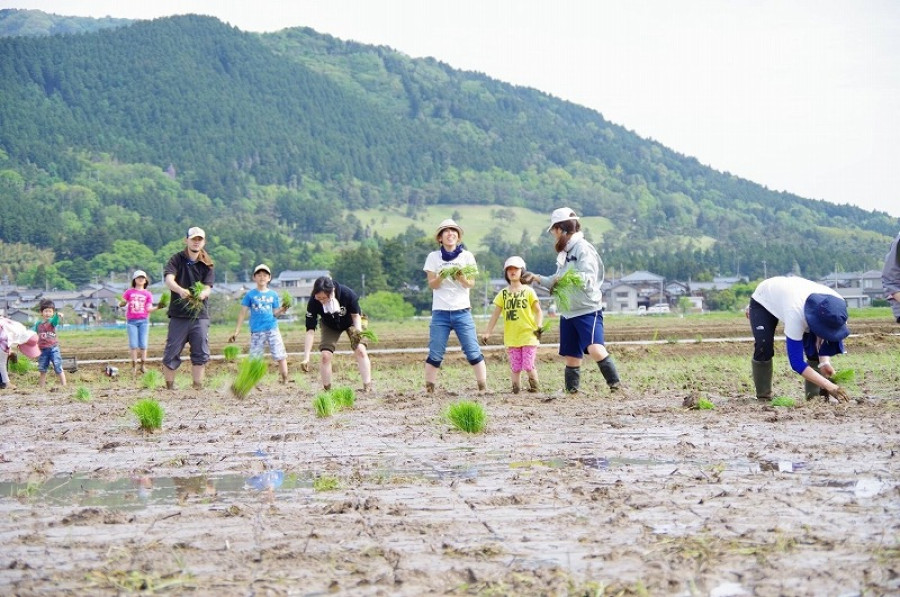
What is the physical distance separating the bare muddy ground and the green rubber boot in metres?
0.30

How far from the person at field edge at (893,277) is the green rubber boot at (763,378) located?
123cm

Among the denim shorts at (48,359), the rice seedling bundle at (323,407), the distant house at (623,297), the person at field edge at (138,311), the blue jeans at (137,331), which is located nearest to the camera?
the rice seedling bundle at (323,407)

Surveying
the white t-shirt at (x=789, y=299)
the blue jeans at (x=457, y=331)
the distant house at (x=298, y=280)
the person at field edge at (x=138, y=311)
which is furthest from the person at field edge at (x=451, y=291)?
the distant house at (x=298, y=280)

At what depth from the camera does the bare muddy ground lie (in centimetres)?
411

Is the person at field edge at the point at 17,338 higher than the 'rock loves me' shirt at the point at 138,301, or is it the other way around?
the 'rock loves me' shirt at the point at 138,301

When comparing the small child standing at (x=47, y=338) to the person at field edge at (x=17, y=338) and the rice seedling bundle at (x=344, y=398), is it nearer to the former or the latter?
the person at field edge at (x=17, y=338)

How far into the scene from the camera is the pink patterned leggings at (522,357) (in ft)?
41.1

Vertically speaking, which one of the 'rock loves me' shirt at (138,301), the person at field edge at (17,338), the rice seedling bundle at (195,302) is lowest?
A: the person at field edge at (17,338)

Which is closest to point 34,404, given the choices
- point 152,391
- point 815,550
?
point 152,391

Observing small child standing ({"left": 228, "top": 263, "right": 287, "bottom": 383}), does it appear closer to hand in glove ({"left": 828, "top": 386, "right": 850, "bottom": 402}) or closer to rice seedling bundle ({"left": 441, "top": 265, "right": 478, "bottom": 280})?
rice seedling bundle ({"left": 441, "top": 265, "right": 478, "bottom": 280})

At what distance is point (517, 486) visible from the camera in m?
6.00

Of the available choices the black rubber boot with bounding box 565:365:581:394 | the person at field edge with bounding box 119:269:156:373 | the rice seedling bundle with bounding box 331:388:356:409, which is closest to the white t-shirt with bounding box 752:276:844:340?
the black rubber boot with bounding box 565:365:581:394

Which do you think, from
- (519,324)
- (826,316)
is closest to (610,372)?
(519,324)

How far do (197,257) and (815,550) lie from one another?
425 inches
